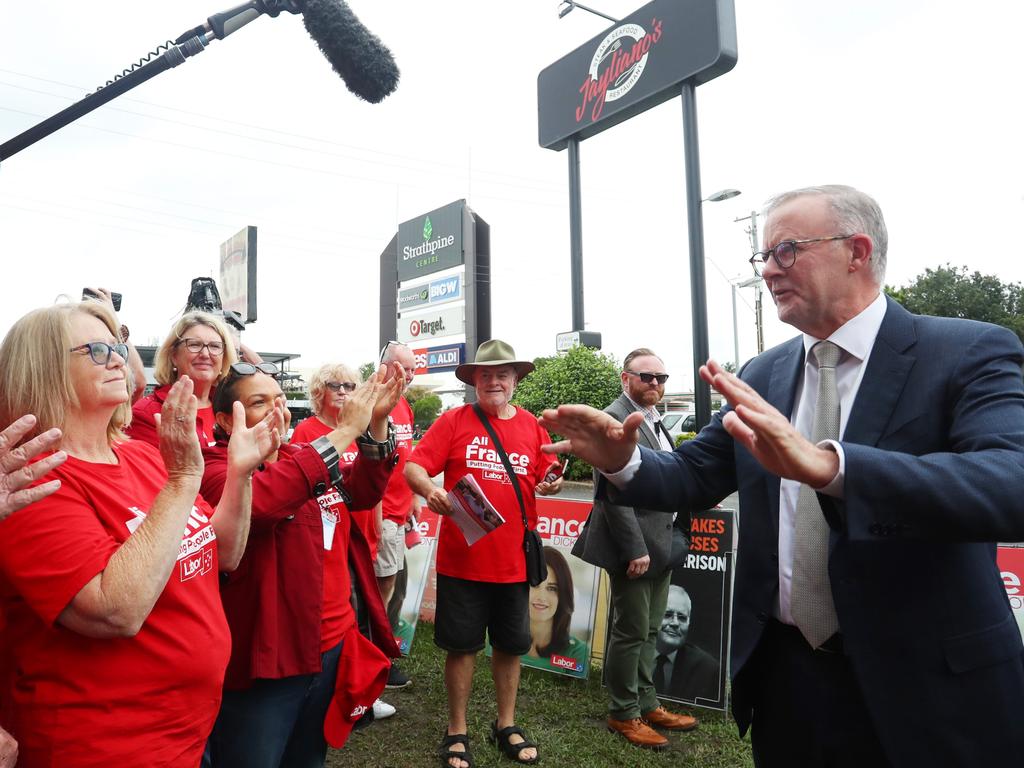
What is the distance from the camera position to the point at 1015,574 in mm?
4020

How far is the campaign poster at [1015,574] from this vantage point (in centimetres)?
399

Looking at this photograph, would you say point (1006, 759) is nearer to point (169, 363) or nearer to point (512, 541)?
point (512, 541)

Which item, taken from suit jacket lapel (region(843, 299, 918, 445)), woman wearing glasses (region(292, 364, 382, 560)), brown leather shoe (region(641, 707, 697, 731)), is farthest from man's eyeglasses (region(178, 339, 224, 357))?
brown leather shoe (region(641, 707, 697, 731))

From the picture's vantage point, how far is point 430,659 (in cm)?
529

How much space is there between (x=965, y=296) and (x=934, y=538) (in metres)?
47.9

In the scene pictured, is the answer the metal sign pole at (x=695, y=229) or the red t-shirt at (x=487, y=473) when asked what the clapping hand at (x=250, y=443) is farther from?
the metal sign pole at (x=695, y=229)

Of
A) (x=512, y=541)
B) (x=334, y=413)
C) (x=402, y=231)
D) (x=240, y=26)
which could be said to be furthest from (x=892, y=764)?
(x=402, y=231)

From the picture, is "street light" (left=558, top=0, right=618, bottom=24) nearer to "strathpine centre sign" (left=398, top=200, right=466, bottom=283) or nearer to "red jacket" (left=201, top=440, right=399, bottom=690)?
"strathpine centre sign" (left=398, top=200, right=466, bottom=283)

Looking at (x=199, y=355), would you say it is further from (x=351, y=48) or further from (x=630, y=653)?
(x=630, y=653)

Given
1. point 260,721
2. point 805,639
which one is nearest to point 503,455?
point 260,721

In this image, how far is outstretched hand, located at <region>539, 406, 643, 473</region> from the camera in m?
1.90

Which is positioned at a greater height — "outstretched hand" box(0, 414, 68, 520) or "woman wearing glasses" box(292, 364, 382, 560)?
"woman wearing glasses" box(292, 364, 382, 560)

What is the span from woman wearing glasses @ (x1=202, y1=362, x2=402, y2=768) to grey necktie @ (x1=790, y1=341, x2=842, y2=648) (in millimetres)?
1520

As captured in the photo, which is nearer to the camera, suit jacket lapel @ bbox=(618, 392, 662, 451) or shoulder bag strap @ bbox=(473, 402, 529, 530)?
shoulder bag strap @ bbox=(473, 402, 529, 530)
